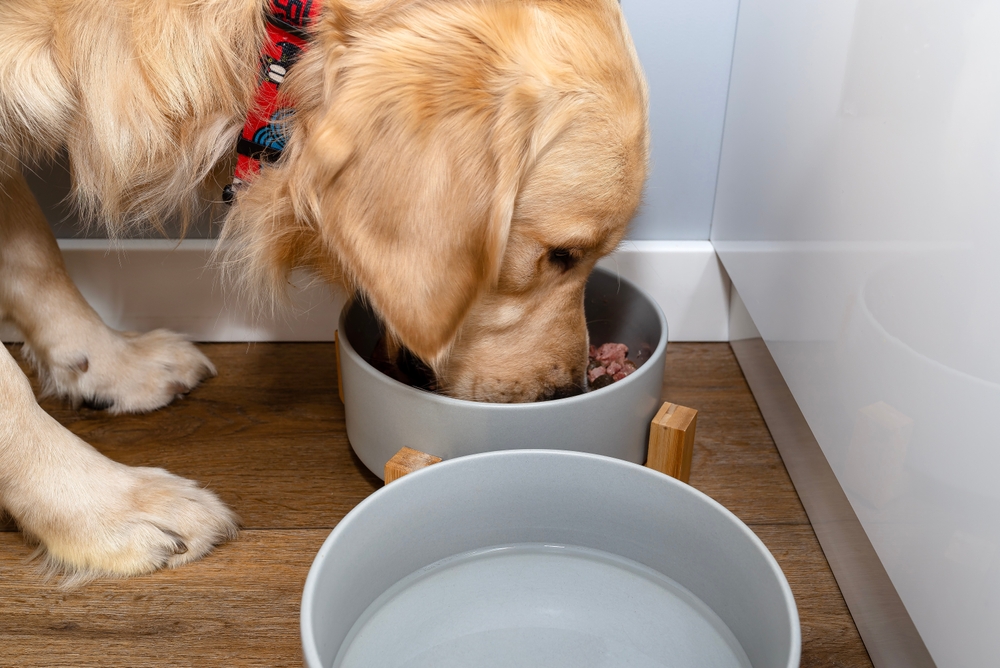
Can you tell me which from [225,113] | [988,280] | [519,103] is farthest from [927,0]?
[225,113]

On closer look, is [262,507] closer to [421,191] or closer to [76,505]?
[76,505]

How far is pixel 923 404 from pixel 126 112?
93 centimetres

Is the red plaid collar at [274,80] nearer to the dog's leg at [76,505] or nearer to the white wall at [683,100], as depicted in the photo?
the dog's leg at [76,505]

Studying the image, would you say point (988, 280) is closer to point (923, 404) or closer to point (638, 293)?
point (923, 404)

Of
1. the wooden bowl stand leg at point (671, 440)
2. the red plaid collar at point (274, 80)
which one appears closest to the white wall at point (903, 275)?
the wooden bowl stand leg at point (671, 440)

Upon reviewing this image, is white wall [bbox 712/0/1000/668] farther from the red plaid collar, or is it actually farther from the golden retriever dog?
the red plaid collar

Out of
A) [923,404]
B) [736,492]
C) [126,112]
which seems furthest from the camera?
[736,492]

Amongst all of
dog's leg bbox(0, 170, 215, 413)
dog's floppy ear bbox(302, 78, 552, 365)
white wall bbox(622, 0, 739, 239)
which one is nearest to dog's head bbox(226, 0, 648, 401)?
dog's floppy ear bbox(302, 78, 552, 365)

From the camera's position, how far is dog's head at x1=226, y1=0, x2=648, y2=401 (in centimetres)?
80

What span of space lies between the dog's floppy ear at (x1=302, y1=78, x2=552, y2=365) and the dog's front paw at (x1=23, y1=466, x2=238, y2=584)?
437 millimetres

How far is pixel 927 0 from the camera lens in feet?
2.36

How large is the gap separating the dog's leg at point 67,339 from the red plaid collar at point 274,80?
1.35 ft

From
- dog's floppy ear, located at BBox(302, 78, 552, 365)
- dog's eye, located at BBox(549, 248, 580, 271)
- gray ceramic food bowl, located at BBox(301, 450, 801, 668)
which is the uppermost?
dog's floppy ear, located at BBox(302, 78, 552, 365)

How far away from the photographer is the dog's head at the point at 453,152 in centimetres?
80
